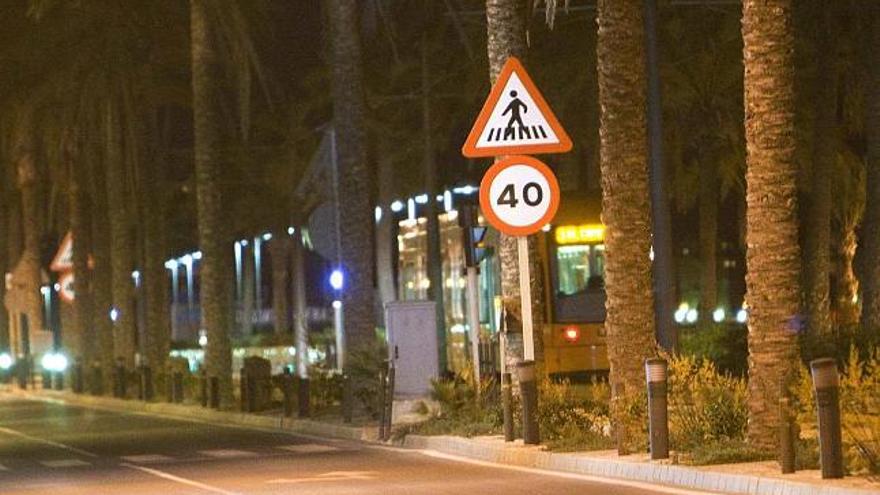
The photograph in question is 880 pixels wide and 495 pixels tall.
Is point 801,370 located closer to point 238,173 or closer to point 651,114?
point 651,114

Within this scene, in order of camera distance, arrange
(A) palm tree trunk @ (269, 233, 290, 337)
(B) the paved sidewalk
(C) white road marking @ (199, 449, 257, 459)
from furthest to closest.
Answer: (A) palm tree trunk @ (269, 233, 290, 337), (C) white road marking @ (199, 449, 257, 459), (B) the paved sidewalk

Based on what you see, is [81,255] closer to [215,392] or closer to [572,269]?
[215,392]

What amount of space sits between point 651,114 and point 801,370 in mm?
6708

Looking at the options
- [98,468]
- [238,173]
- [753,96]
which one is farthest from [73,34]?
[753,96]

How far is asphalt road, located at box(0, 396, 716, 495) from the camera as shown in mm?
19047

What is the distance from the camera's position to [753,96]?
18484 mm

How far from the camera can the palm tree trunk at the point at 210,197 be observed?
39812 millimetres

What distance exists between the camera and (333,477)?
20906 mm

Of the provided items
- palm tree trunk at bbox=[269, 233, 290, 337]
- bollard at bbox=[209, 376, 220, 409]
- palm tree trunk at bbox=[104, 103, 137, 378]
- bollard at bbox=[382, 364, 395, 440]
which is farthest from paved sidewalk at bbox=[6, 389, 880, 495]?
palm tree trunk at bbox=[269, 233, 290, 337]

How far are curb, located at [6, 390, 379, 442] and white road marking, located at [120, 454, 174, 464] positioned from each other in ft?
10.6

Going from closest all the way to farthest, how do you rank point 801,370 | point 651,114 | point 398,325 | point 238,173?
point 801,370
point 651,114
point 398,325
point 238,173

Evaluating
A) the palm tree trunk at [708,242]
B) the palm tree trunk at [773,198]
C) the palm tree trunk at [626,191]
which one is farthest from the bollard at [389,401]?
the palm tree trunk at [708,242]

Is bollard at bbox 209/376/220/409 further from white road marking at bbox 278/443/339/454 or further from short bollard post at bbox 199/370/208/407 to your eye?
white road marking at bbox 278/443/339/454

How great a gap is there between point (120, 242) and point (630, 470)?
107 ft
